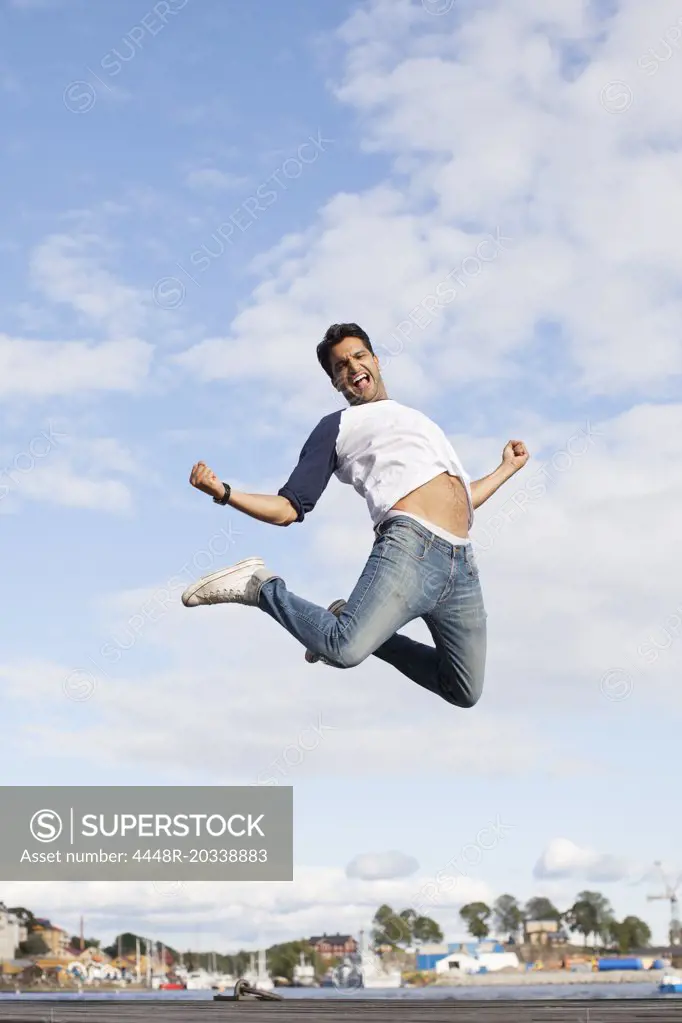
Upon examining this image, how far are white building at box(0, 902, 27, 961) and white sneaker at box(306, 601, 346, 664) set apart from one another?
6385cm

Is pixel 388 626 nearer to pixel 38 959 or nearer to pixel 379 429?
pixel 379 429

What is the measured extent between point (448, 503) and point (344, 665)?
0.89m

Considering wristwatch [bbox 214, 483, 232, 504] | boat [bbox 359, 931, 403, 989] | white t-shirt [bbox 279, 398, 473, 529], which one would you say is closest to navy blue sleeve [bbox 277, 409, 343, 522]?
white t-shirt [bbox 279, 398, 473, 529]

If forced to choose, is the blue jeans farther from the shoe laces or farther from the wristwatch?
the wristwatch

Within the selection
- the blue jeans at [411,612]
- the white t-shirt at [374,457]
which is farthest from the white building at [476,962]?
the white t-shirt at [374,457]

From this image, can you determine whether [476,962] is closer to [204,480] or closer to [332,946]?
[332,946]

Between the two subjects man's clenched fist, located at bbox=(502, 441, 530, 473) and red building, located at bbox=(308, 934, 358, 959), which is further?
red building, located at bbox=(308, 934, 358, 959)

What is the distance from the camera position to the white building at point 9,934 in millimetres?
66000

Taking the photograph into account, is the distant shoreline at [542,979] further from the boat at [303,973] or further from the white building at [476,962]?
the boat at [303,973]

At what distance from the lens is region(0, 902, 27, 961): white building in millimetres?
66000

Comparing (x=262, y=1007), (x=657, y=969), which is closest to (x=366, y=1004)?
(x=262, y=1007)

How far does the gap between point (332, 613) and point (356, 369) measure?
50.2 inches

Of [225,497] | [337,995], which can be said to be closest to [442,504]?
[225,497]

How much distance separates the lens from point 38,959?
88938 mm
